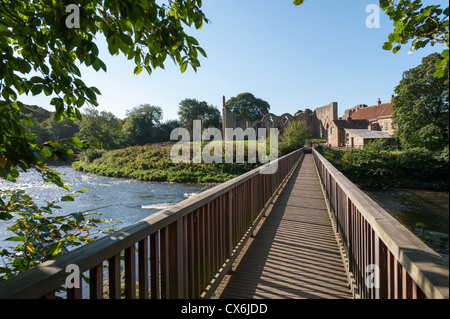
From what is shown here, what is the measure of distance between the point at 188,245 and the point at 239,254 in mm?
1658

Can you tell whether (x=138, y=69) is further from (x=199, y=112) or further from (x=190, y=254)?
(x=199, y=112)

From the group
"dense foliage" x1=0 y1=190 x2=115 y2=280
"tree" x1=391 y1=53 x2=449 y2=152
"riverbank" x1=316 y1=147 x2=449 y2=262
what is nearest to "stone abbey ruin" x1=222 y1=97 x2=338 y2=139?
"riverbank" x1=316 y1=147 x2=449 y2=262

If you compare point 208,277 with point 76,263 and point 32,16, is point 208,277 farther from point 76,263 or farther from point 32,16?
point 32,16

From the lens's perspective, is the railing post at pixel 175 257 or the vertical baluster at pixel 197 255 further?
the vertical baluster at pixel 197 255

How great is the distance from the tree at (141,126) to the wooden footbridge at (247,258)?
59.5 metres

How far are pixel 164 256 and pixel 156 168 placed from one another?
30.4 meters

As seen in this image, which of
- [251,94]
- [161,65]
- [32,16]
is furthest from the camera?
[251,94]

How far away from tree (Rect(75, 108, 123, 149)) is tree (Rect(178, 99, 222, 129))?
53.1ft

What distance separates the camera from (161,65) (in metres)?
2.24

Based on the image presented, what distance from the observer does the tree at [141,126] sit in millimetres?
61925
